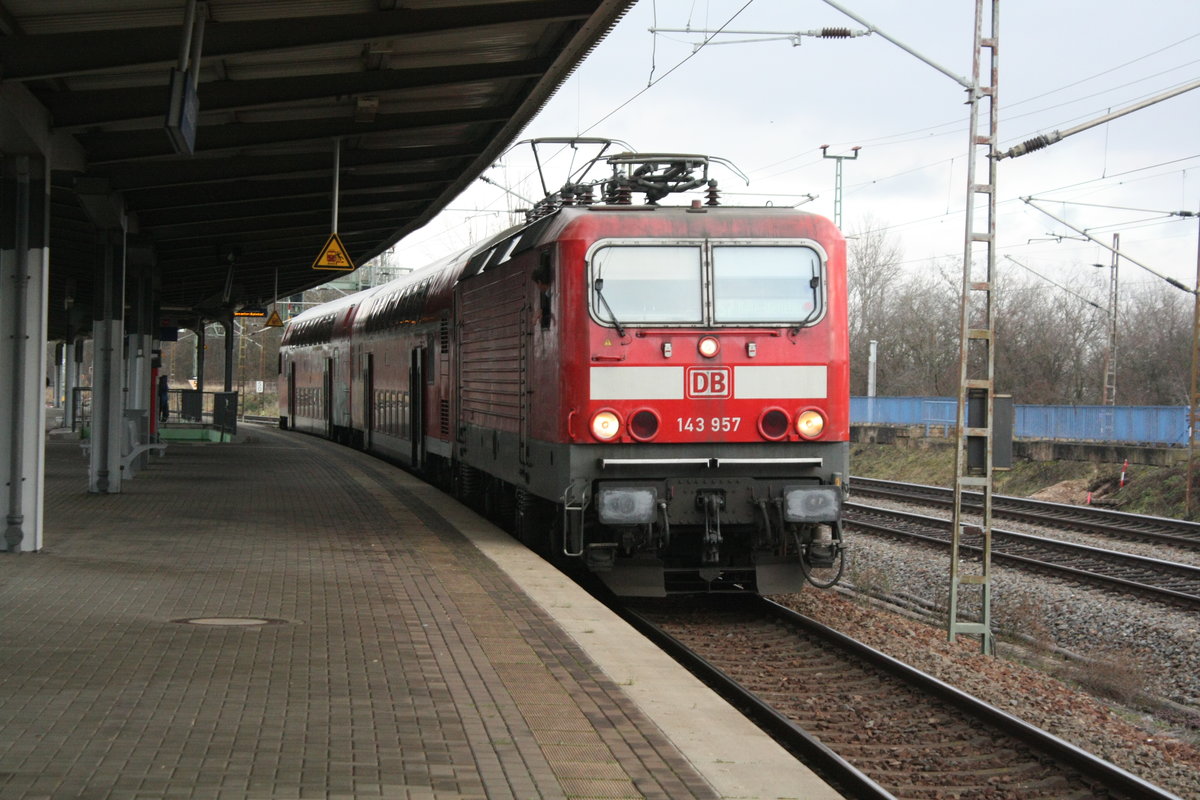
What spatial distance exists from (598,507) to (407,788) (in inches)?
212

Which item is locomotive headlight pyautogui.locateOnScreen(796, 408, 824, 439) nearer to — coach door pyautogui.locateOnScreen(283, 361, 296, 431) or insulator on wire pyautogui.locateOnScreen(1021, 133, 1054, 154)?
insulator on wire pyautogui.locateOnScreen(1021, 133, 1054, 154)

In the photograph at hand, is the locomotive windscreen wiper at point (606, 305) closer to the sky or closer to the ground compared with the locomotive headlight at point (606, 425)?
closer to the sky

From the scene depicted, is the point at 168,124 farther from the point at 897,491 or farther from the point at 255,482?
the point at 897,491

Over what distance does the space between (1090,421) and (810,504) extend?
25.0 meters

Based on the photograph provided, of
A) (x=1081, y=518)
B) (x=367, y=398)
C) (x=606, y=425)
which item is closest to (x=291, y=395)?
(x=367, y=398)

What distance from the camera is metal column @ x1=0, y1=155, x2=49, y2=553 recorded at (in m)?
11.6

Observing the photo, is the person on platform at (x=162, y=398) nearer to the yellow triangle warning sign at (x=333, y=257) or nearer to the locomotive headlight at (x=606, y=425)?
the yellow triangle warning sign at (x=333, y=257)

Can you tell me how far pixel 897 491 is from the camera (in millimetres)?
27562

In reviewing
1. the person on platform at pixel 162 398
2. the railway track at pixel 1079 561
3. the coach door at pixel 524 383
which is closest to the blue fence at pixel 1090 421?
the railway track at pixel 1079 561

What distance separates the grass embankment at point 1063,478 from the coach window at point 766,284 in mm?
15773

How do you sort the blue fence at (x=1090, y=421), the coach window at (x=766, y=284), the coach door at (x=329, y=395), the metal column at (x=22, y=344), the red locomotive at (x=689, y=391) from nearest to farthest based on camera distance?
the red locomotive at (x=689, y=391) → the coach window at (x=766, y=284) → the metal column at (x=22, y=344) → the blue fence at (x=1090, y=421) → the coach door at (x=329, y=395)

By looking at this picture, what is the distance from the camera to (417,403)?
20.7 metres

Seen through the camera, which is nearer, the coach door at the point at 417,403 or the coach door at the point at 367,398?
the coach door at the point at 417,403

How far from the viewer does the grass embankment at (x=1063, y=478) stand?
2678 cm
